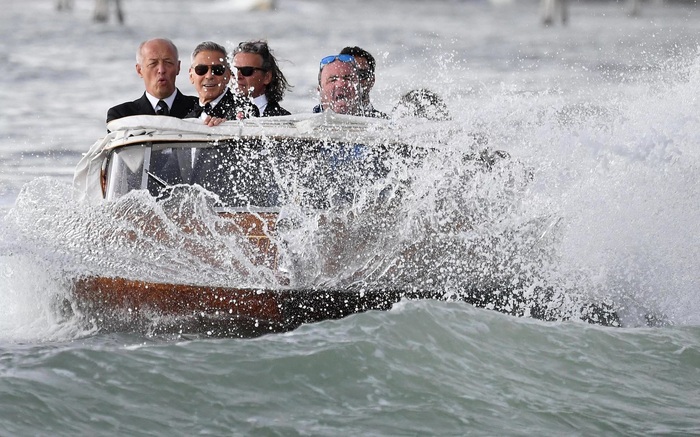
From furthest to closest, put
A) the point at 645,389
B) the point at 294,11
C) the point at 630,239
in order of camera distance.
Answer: the point at 294,11, the point at 630,239, the point at 645,389

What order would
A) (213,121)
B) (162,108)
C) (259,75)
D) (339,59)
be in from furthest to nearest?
(162,108) < (259,75) < (339,59) < (213,121)

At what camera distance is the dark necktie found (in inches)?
299

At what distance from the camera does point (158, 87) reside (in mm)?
7605

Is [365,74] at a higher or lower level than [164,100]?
higher

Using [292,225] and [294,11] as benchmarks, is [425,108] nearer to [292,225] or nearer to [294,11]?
[292,225]

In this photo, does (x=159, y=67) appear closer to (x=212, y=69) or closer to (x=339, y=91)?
(x=212, y=69)

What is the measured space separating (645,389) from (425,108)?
2741 mm

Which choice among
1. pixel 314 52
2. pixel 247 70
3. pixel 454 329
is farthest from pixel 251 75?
pixel 314 52

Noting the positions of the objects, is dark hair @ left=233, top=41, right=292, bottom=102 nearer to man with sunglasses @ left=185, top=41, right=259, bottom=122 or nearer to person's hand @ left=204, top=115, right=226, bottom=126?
man with sunglasses @ left=185, top=41, right=259, bottom=122

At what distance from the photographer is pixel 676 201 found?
7434mm

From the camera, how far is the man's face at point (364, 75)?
295 inches

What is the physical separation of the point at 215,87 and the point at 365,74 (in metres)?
0.96

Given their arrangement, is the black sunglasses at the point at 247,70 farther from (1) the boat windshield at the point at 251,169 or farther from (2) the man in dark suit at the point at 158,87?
(1) the boat windshield at the point at 251,169

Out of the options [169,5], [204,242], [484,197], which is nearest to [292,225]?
[204,242]
